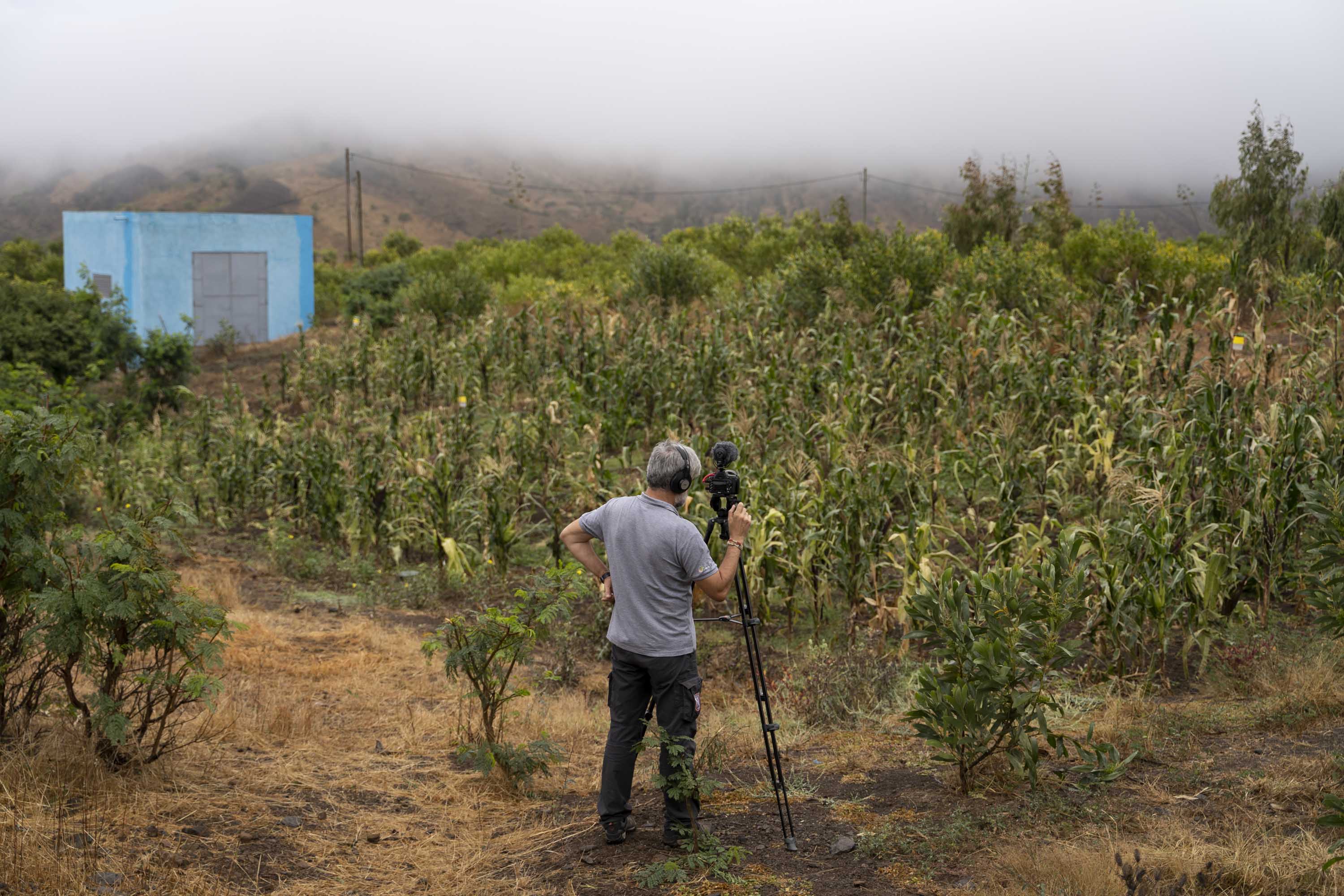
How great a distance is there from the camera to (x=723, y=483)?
13.4ft

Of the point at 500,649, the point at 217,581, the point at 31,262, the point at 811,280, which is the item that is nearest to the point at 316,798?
the point at 500,649

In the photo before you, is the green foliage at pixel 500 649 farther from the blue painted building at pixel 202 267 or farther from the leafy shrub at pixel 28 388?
the blue painted building at pixel 202 267

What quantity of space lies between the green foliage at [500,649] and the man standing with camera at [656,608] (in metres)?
0.66

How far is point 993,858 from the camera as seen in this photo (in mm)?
3848

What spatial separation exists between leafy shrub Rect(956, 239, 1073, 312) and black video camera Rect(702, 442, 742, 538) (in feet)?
33.1

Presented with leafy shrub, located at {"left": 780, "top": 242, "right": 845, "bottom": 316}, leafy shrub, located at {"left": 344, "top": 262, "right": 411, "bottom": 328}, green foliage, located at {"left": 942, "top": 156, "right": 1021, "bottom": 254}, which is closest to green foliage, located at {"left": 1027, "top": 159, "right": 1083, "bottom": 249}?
green foliage, located at {"left": 942, "top": 156, "right": 1021, "bottom": 254}

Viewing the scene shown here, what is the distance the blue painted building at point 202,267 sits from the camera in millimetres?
24734

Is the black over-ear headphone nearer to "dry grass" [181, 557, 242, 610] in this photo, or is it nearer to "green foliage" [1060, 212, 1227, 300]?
"dry grass" [181, 557, 242, 610]

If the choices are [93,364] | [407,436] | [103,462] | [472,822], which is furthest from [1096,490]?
[93,364]

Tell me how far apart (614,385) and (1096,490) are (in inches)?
214

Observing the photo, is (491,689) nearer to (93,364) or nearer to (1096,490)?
(1096,490)

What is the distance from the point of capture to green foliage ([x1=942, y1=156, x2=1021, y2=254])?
929 inches

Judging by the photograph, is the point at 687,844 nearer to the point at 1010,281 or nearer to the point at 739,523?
the point at 739,523

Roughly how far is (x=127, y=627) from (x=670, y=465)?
8.21 ft
